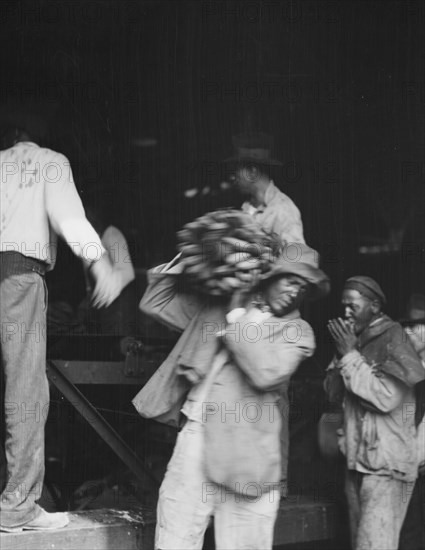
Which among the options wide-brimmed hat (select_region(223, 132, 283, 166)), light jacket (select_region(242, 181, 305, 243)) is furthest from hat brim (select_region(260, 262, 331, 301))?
wide-brimmed hat (select_region(223, 132, 283, 166))

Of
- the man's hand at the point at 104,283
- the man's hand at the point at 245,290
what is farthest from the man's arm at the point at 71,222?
the man's hand at the point at 245,290

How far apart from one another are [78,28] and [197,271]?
14.3ft

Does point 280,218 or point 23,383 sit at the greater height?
point 280,218

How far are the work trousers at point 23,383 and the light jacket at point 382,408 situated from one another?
1916 millimetres

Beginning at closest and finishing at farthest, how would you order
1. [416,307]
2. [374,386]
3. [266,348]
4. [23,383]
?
[266,348] < [23,383] < [374,386] < [416,307]

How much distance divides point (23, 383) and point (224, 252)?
3.96 feet

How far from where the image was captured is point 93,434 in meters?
6.47

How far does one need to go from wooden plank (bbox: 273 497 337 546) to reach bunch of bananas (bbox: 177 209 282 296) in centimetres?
180

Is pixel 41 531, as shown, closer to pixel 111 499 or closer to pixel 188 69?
pixel 111 499

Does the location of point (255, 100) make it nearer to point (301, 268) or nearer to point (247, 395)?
point (301, 268)

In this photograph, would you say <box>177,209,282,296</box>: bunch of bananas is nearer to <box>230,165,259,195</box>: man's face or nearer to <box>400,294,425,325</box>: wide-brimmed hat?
<box>230,165,259,195</box>: man's face

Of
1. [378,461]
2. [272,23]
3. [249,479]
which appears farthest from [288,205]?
[272,23]

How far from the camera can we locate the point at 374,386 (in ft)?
16.6

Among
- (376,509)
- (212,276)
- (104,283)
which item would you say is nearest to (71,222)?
(104,283)
